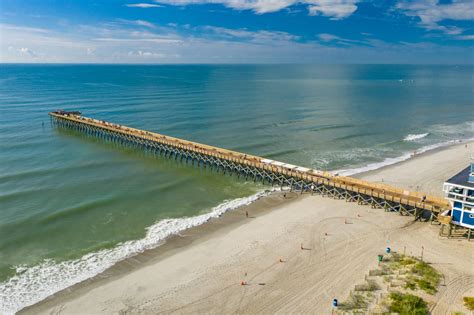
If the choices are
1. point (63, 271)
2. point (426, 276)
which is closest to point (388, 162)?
point (426, 276)

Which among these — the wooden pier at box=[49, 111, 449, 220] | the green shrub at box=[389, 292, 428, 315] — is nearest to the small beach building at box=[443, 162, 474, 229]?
the wooden pier at box=[49, 111, 449, 220]

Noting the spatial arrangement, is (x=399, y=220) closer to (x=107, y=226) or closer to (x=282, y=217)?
(x=282, y=217)

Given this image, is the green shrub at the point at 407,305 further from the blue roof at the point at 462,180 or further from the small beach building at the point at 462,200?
the blue roof at the point at 462,180

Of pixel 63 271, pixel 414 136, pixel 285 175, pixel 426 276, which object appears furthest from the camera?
pixel 414 136

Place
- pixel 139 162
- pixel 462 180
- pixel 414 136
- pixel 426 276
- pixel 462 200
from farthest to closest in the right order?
pixel 414 136
pixel 139 162
pixel 462 180
pixel 462 200
pixel 426 276

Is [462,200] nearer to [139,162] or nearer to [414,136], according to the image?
[139,162]

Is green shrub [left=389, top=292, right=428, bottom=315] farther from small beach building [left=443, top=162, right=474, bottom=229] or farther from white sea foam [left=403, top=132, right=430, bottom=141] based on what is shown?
white sea foam [left=403, top=132, right=430, bottom=141]

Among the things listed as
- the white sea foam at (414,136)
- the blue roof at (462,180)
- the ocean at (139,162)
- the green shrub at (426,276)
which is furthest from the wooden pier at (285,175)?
the white sea foam at (414,136)
